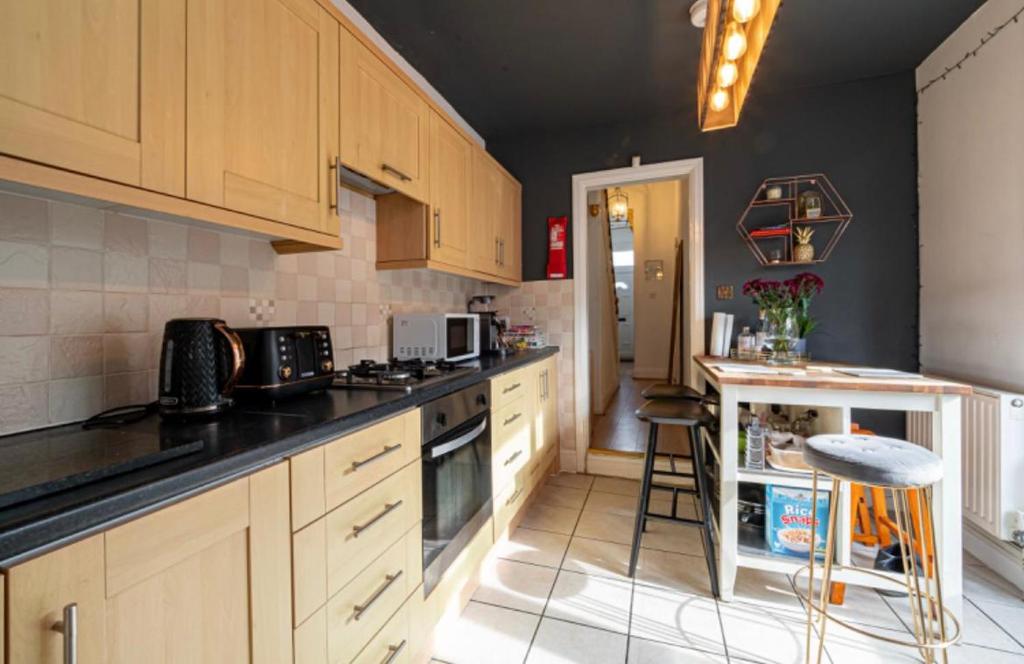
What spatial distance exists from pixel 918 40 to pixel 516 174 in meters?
2.36

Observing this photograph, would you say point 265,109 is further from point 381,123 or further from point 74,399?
point 74,399

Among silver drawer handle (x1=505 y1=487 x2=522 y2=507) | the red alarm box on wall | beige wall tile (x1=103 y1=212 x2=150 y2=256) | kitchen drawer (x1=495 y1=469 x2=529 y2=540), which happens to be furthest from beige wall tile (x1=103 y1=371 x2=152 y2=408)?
the red alarm box on wall

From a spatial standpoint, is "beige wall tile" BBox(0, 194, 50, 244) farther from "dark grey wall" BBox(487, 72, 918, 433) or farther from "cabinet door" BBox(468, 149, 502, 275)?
"dark grey wall" BBox(487, 72, 918, 433)

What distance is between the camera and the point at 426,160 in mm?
1981

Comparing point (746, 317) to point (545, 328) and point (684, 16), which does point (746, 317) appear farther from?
point (684, 16)

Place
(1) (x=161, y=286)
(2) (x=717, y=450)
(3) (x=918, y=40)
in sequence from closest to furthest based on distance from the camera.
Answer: (1) (x=161, y=286), (2) (x=717, y=450), (3) (x=918, y=40)

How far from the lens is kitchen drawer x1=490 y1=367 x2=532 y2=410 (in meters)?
1.91

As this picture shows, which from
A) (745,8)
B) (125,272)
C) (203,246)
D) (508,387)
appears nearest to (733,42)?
(745,8)

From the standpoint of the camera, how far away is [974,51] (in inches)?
79.6

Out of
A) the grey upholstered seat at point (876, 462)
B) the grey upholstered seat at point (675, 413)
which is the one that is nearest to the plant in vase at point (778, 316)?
the grey upholstered seat at point (675, 413)

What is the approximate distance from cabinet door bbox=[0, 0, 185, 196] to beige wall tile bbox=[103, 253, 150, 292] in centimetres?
34

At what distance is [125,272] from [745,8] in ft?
6.37

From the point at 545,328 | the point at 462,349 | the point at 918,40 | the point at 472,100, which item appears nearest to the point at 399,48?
the point at 472,100

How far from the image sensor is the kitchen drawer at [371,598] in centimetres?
99
